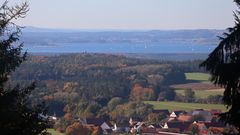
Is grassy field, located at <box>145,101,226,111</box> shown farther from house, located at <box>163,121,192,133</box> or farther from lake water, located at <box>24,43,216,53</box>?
lake water, located at <box>24,43,216,53</box>

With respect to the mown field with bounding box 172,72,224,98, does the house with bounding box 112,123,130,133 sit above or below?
below

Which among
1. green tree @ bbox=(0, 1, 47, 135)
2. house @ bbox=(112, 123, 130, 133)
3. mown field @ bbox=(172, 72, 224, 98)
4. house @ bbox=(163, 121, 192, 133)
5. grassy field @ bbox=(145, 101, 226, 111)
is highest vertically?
green tree @ bbox=(0, 1, 47, 135)

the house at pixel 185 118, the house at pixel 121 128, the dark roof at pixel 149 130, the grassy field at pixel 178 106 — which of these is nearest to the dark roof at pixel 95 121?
the house at pixel 121 128

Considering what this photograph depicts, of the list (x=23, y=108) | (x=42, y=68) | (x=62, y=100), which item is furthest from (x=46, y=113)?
(x=42, y=68)

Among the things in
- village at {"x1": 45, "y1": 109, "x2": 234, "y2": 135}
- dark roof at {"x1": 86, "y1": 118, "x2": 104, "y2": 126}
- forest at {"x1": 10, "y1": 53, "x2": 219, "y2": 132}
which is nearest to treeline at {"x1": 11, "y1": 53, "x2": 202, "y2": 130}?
forest at {"x1": 10, "y1": 53, "x2": 219, "y2": 132}

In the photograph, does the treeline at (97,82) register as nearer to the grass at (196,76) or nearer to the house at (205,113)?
the grass at (196,76)

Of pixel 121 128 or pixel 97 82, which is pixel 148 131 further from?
pixel 97 82
